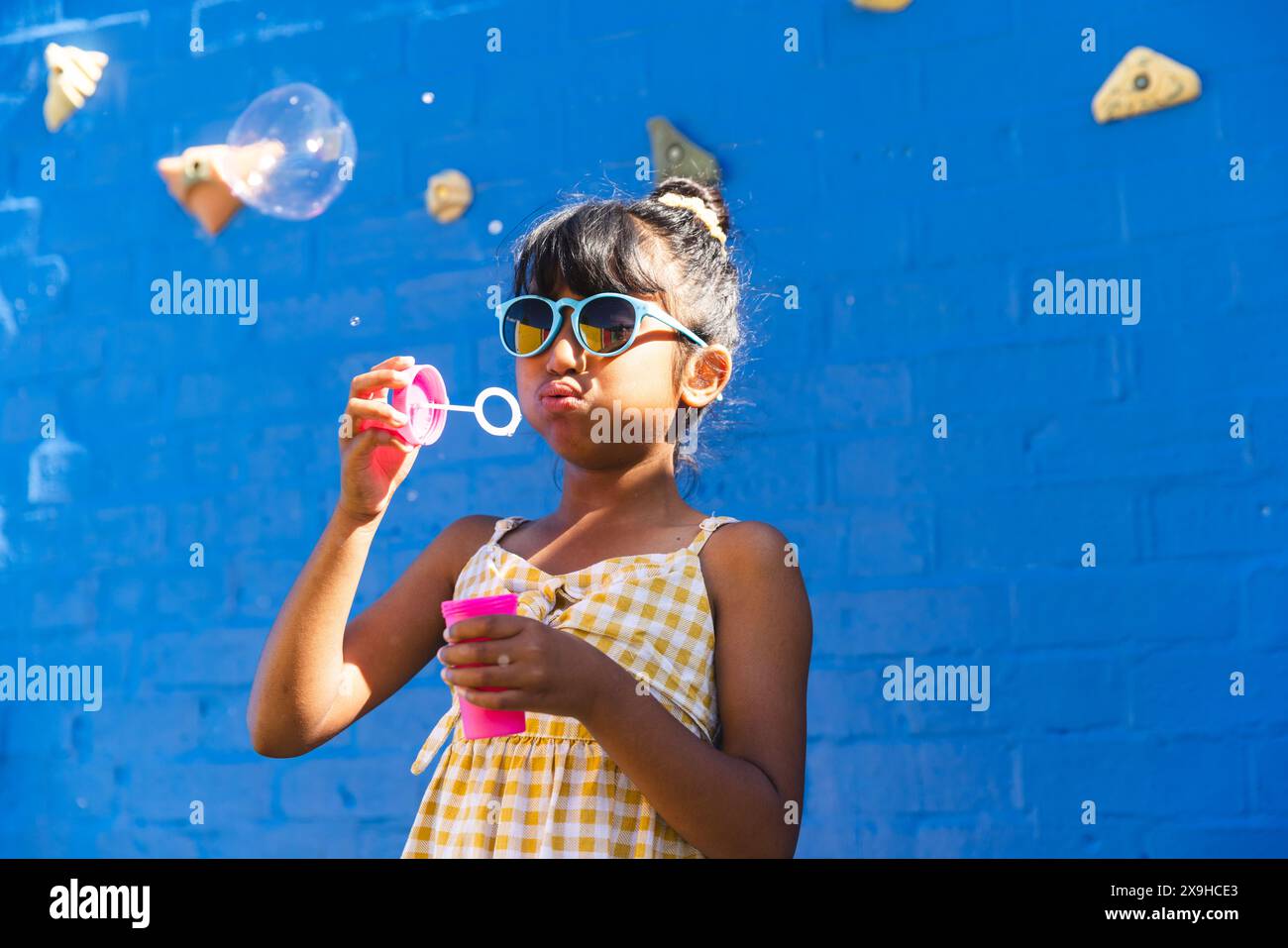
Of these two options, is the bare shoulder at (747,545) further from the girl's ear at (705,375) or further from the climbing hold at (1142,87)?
the climbing hold at (1142,87)

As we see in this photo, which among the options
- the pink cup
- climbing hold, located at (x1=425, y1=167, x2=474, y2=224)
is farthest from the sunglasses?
climbing hold, located at (x1=425, y1=167, x2=474, y2=224)

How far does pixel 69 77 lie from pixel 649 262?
130 cm

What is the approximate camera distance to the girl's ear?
142 centimetres

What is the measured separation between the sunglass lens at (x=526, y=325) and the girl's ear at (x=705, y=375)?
0.53ft

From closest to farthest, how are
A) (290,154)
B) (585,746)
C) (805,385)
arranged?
(585,746) < (805,385) < (290,154)

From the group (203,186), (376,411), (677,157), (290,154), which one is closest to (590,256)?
(376,411)

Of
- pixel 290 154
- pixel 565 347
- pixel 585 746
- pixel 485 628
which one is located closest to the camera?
pixel 485 628

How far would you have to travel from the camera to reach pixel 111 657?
2.07 m

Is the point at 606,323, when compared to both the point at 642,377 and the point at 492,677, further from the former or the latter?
the point at 492,677

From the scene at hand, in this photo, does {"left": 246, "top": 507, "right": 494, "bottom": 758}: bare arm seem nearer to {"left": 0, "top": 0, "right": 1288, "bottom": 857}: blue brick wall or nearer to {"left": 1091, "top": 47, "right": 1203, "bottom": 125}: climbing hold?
{"left": 0, "top": 0, "right": 1288, "bottom": 857}: blue brick wall

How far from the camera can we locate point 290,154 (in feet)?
6.40

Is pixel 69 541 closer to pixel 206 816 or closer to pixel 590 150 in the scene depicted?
pixel 206 816

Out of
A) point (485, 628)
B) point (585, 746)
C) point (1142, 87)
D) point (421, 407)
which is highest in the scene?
point (1142, 87)

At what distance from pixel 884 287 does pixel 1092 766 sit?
0.64 metres
